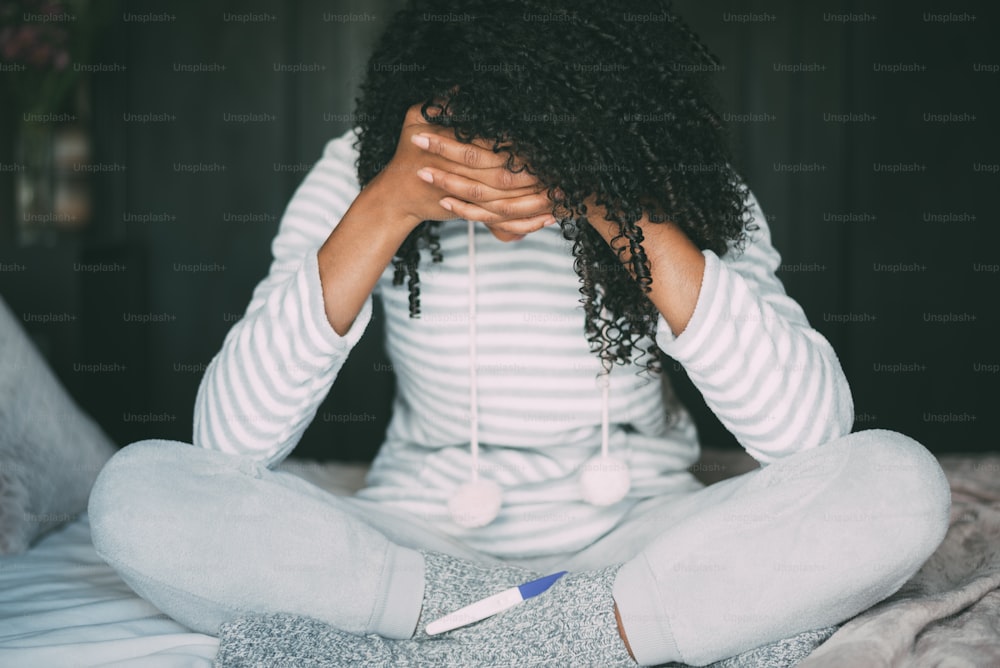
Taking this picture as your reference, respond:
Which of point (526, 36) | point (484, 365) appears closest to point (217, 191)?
point (484, 365)

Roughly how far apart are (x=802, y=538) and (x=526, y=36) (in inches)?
22.7

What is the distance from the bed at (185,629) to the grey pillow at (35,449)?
1.7 inches

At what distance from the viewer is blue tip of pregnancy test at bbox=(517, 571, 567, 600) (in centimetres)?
100

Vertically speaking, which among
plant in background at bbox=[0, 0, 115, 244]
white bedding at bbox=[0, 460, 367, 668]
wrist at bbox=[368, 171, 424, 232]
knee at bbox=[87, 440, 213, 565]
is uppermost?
plant in background at bbox=[0, 0, 115, 244]

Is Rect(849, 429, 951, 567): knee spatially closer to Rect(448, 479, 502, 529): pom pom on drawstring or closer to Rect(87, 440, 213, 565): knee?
Rect(448, 479, 502, 529): pom pom on drawstring

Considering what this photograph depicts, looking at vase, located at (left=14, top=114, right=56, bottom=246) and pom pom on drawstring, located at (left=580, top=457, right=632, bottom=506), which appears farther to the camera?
vase, located at (left=14, top=114, right=56, bottom=246)

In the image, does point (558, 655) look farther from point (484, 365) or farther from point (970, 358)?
point (970, 358)

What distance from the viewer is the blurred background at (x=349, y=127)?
2.38 m

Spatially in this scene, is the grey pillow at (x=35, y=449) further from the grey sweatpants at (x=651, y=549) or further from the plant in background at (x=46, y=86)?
the plant in background at (x=46, y=86)

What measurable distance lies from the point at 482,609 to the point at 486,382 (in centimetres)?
32

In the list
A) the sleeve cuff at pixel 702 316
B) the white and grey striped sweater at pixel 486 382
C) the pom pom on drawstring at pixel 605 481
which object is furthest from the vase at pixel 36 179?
the sleeve cuff at pixel 702 316

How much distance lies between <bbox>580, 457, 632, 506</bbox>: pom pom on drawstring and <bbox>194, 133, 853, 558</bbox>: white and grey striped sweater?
0.04m

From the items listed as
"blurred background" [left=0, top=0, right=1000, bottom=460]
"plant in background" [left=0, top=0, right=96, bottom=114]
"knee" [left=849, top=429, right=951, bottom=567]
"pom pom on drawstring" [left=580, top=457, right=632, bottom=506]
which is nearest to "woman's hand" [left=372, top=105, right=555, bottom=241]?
"pom pom on drawstring" [left=580, top=457, right=632, bottom=506]

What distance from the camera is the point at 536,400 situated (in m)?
1.21
